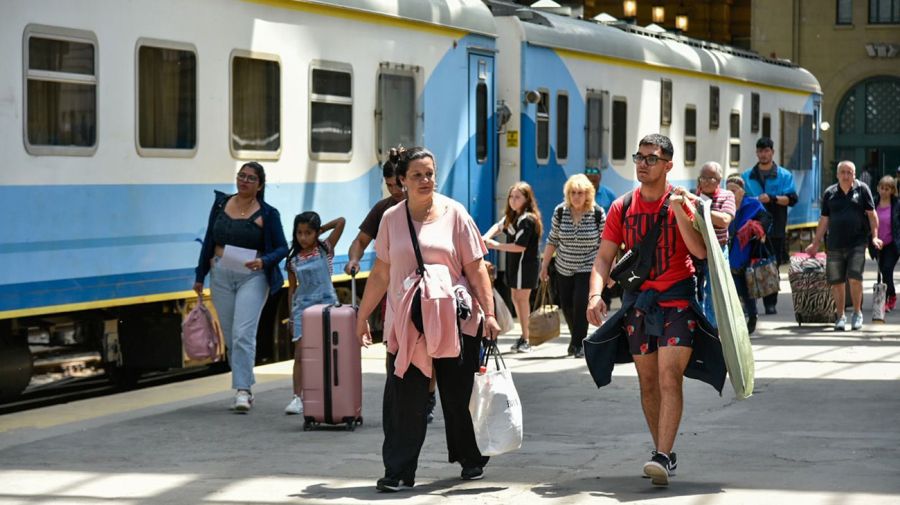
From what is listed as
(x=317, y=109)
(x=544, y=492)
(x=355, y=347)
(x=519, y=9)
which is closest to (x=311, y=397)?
(x=355, y=347)

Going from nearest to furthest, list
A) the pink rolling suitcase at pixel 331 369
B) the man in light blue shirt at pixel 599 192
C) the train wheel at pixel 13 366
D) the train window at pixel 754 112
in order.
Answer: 1. the pink rolling suitcase at pixel 331 369
2. the train wheel at pixel 13 366
3. the man in light blue shirt at pixel 599 192
4. the train window at pixel 754 112

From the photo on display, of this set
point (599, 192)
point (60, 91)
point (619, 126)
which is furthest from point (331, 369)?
point (619, 126)

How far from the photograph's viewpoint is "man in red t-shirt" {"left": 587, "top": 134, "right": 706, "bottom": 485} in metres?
8.84

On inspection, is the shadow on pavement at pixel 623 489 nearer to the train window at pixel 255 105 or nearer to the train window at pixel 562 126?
the train window at pixel 255 105

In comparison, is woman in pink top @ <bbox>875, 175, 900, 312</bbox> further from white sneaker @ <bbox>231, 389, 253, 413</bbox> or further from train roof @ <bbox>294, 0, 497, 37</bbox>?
white sneaker @ <bbox>231, 389, 253, 413</bbox>

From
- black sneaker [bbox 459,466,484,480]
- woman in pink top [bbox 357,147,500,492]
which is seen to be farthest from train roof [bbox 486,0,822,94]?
black sneaker [bbox 459,466,484,480]

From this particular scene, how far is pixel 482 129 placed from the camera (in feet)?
61.6

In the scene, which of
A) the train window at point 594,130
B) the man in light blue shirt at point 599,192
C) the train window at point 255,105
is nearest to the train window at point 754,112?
the train window at point 594,130

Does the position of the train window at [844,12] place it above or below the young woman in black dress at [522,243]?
above

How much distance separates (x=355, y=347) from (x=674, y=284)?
2.54m

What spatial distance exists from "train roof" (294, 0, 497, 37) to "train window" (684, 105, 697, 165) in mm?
7209

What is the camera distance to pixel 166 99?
13.1 metres

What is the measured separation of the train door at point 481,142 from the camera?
18.3 metres

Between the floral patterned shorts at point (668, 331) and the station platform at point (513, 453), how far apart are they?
0.68 metres
